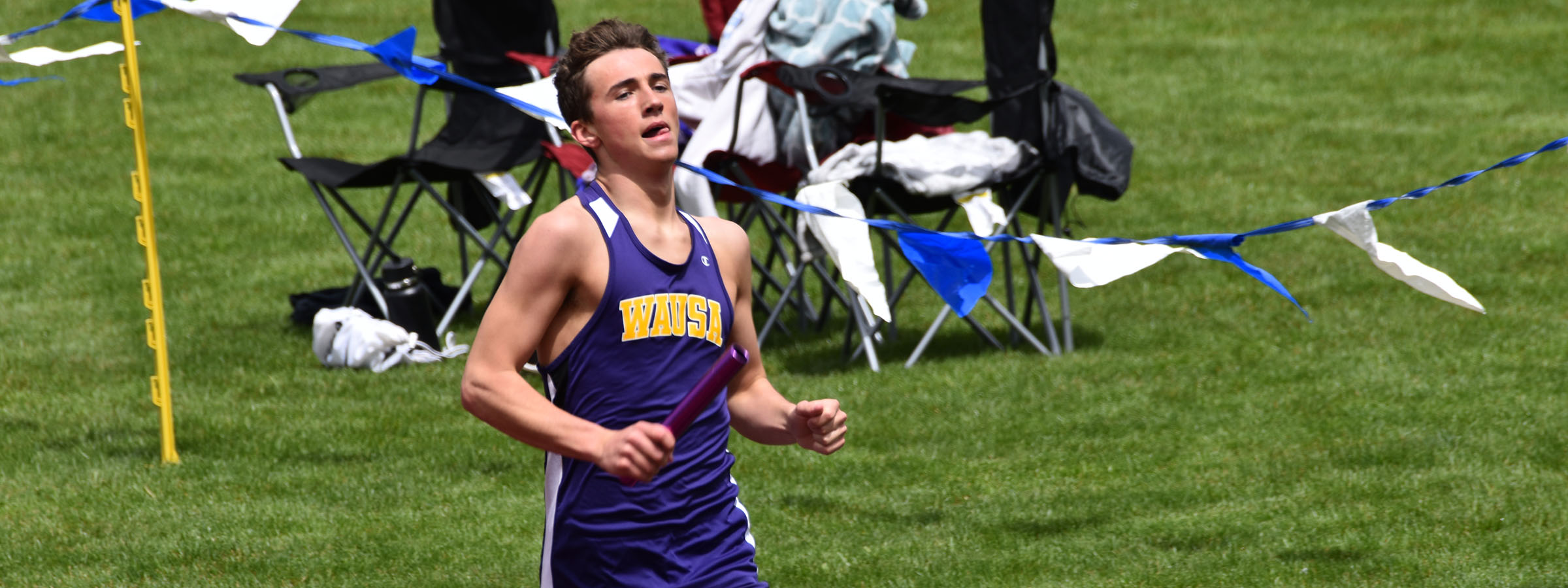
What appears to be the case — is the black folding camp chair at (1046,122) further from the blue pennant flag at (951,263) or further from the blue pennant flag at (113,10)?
the blue pennant flag at (113,10)

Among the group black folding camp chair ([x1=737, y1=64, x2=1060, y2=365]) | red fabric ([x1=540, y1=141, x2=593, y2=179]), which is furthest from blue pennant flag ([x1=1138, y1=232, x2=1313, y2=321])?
→ red fabric ([x1=540, y1=141, x2=593, y2=179])

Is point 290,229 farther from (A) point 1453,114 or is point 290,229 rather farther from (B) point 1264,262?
(A) point 1453,114

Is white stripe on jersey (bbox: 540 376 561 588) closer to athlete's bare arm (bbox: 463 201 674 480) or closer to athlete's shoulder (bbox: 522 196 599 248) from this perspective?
athlete's bare arm (bbox: 463 201 674 480)

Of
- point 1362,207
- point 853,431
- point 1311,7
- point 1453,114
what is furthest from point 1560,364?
point 1311,7

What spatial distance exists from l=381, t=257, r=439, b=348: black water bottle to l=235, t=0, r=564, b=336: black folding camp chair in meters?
0.05

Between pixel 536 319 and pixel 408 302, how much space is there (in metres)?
4.56

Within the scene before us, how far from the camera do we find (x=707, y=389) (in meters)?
A: 2.25

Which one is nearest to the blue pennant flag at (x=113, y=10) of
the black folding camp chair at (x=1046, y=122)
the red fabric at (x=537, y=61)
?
the red fabric at (x=537, y=61)

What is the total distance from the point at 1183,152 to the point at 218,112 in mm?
7016

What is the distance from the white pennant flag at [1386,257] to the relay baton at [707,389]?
167cm

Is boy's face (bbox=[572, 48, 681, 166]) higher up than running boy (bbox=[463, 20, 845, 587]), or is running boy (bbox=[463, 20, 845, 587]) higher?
boy's face (bbox=[572, 48, 681, 166])

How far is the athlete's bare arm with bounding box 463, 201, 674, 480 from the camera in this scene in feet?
8.20

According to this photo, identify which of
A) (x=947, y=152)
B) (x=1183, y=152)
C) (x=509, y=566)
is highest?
(x=947, y=152)

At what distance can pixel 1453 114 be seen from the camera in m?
11.3
